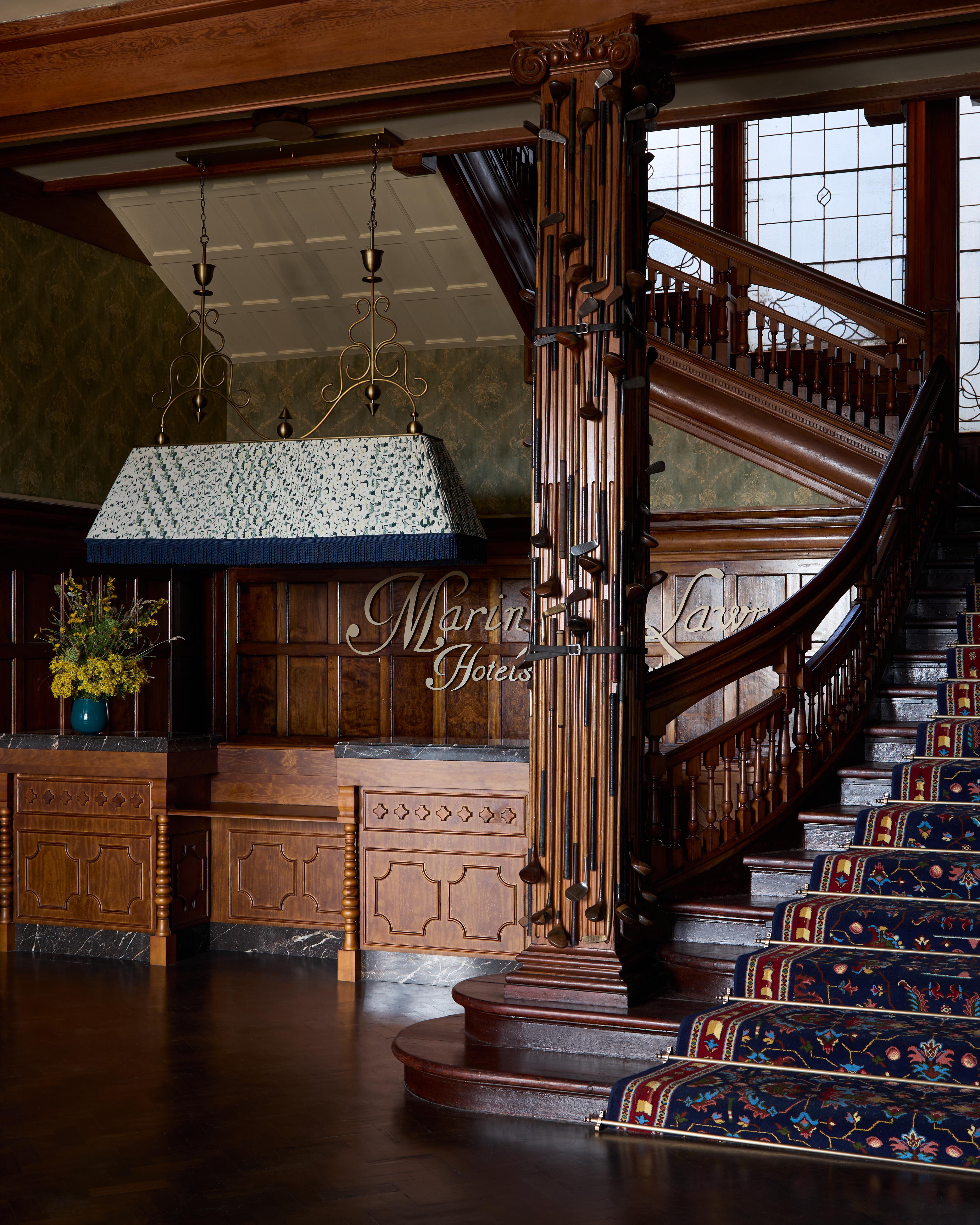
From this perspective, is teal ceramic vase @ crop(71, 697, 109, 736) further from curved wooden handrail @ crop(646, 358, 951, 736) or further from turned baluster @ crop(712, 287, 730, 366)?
turned baluster @ crop(712, 287, 730, 366)

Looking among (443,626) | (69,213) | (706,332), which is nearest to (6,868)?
(443,626)

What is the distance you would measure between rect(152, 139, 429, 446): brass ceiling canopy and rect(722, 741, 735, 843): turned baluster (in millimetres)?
2073

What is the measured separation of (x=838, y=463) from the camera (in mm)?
7590

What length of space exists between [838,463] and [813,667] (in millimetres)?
2602

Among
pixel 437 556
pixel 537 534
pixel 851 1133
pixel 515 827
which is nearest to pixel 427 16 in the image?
pixel 537 534

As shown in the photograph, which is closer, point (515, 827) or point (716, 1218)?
point (716, 1218)

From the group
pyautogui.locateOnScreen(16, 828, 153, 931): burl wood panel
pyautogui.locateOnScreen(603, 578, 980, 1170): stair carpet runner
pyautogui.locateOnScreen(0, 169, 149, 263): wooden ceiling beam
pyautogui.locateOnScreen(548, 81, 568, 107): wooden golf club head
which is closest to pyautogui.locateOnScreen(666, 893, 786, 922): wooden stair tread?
pyautogui.locateOnScreen(603, 578, 980, 1170): stair carpet runner

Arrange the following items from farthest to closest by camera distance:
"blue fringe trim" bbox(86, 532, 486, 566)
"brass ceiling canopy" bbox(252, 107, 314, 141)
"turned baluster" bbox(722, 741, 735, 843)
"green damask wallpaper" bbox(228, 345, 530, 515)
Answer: "green damask wallpaper" bbox(228, 345, 530, 515)
"blue fringe trim" bbox(86, 532, 486, 566)
"brass ceiling canopy" bbox(252, 107, 314, 141)
"turned baluster" bbox(722, 741, 735, 843)

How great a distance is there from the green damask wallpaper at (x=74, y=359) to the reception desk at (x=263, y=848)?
156 centimetres

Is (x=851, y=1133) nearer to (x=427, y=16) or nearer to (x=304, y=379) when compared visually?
(x=427, y=16)

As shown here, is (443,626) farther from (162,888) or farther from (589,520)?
(589,520)

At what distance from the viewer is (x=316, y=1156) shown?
12.3 ft

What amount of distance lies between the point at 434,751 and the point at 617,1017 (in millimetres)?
2052

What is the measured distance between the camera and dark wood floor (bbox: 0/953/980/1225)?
3.33 meters
